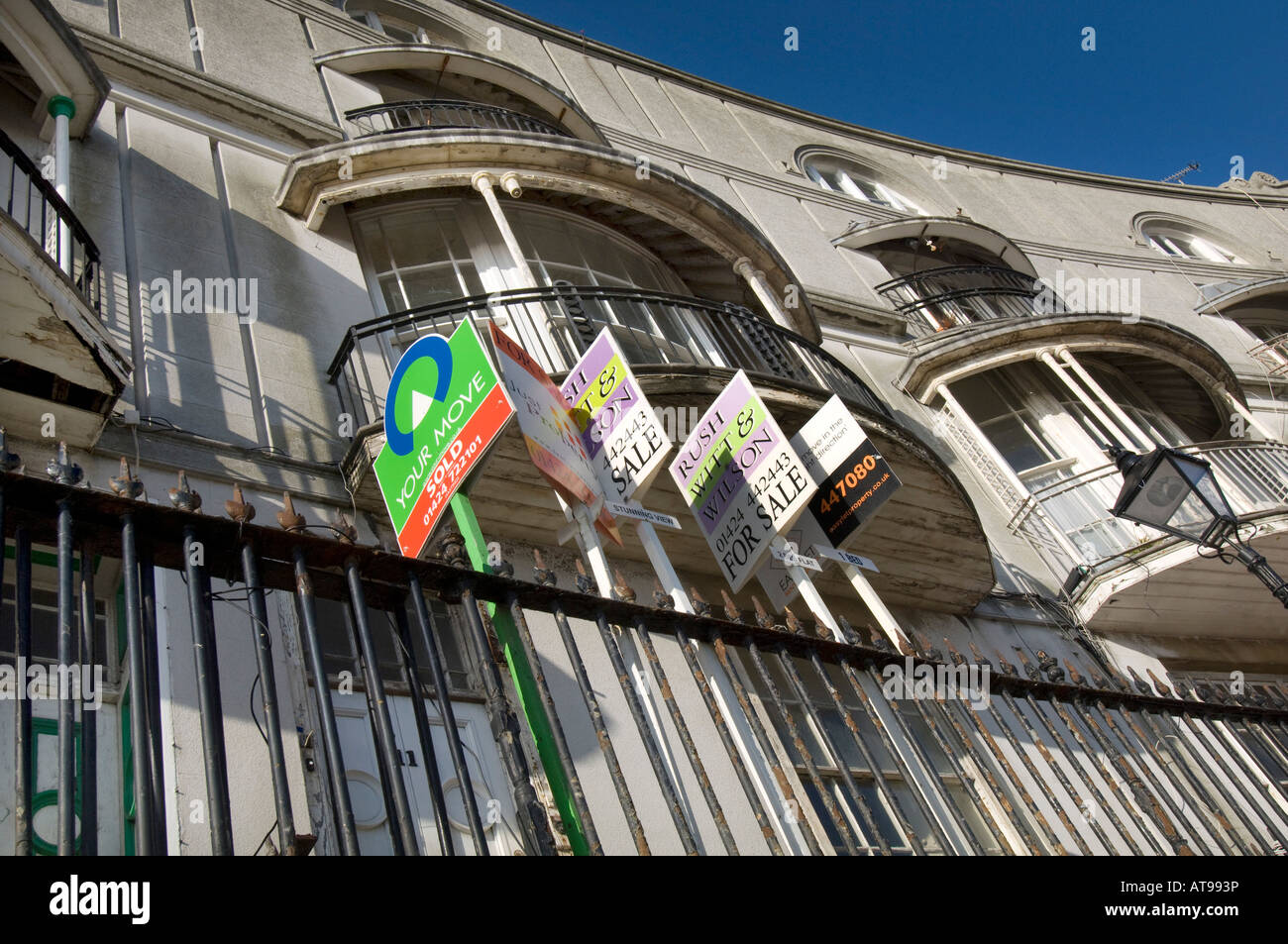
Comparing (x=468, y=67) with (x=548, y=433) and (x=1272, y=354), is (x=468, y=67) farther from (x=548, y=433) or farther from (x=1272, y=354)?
(x=1272, y=354)

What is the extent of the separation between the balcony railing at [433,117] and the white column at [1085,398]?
6.94 metres

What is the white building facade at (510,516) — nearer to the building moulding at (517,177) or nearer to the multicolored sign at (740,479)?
the building moulding at (517,177)

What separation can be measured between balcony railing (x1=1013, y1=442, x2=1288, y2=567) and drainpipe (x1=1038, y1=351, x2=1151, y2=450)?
2.26 ft

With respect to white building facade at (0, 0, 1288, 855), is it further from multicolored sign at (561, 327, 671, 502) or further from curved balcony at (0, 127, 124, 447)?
multicolored sign at (561, 327, 671, 502)

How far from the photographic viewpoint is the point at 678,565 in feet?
26.7

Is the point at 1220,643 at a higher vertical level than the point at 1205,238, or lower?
lower

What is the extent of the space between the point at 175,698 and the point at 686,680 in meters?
3.17

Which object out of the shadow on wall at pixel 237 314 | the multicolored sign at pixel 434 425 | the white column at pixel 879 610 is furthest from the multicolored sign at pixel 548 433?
the shadow on wall at pixel 237 314

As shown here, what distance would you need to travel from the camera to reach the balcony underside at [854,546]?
6910 millimetres

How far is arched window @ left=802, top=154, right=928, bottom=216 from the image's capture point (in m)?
21.1

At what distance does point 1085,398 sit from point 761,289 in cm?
464
